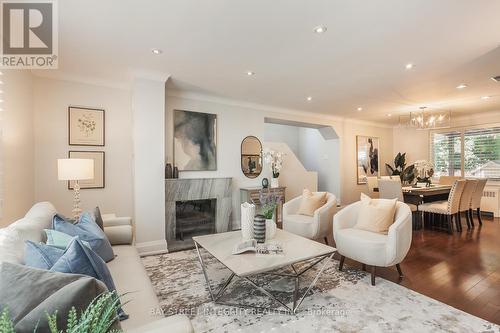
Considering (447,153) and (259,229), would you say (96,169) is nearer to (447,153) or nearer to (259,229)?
(259,229)

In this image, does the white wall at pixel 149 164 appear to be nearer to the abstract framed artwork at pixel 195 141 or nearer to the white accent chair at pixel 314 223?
the abstract framed artwork at pixel 195 141

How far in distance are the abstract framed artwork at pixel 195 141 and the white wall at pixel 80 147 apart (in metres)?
0.78

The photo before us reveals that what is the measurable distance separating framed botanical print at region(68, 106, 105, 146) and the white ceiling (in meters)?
0.51

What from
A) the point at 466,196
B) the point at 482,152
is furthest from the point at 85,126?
the point at 482,152

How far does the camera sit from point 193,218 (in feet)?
14.6

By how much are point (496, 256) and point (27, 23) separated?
6.03 meters

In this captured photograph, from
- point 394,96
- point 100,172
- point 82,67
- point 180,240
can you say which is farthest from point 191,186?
point 394,96

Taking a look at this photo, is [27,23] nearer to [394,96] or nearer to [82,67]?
[82,67]

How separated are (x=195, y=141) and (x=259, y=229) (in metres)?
2.59

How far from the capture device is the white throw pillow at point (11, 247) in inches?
50.6

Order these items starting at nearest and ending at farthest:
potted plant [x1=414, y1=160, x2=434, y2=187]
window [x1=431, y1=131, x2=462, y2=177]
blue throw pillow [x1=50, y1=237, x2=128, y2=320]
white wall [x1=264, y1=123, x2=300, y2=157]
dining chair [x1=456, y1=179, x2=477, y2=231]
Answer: blue throw pillow [x1=50, y1=237, x2=128, y2=320] → dining chair [x1=456, y1=179, x2=477, y2=231] → potted plant [x1=414, y1=160, x2=434, y2=187] → window [x1=431, y1=131, x2=462, y2=177] → white wall [x1=264, y1=123, x2=300, y2=157]

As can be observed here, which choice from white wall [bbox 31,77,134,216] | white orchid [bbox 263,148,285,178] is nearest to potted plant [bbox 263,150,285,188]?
white orchid [bbox 263,148,285,178]

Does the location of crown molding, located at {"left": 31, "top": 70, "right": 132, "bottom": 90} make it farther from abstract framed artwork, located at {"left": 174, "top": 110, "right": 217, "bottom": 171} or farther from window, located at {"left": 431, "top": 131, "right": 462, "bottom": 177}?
window, located at {"left": 431, "top": 131, "right": 462, "bottom": 177}

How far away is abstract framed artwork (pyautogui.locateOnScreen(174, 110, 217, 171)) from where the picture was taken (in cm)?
433
